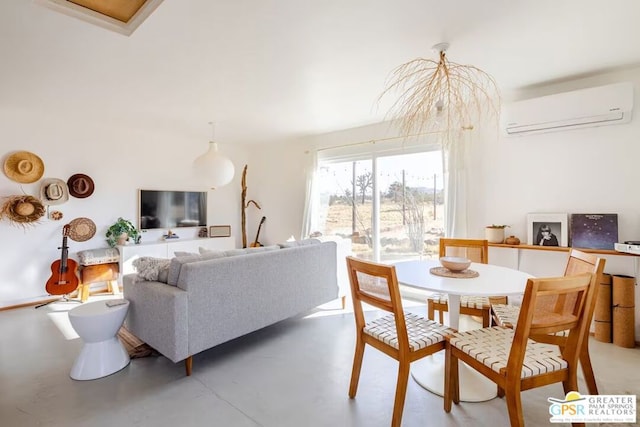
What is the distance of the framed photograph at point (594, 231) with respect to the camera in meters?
2.64

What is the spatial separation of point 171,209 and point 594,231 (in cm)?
545

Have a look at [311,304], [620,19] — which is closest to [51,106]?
[311,304]

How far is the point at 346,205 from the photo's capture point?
186 inches

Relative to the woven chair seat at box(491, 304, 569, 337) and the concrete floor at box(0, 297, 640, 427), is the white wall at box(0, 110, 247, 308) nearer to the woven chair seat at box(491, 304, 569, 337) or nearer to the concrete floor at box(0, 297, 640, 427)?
the concrete floor at box(0, 297, 640, 427)

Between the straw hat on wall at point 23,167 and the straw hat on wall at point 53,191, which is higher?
the straw hat on wall at point 23,167

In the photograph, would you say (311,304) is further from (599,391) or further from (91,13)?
(91,13)

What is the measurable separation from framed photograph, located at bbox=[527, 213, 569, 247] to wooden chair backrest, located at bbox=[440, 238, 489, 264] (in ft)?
2.39

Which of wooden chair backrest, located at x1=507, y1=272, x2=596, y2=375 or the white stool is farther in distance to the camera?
the white stool

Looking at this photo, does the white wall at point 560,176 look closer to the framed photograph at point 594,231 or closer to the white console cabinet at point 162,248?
the framed photograph at point 594,231

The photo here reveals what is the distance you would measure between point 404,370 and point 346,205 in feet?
10.7

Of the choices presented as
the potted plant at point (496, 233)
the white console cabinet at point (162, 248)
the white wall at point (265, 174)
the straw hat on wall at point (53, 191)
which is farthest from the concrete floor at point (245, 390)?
the straw hat on wall at point (53, 191)

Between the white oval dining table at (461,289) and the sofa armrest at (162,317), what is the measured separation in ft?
5.02

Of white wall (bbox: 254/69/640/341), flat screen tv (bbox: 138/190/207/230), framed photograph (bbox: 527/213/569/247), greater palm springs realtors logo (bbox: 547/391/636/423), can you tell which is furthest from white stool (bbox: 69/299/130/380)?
framed photograph (bbox: 527/213/569/247)

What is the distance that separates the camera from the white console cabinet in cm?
413
